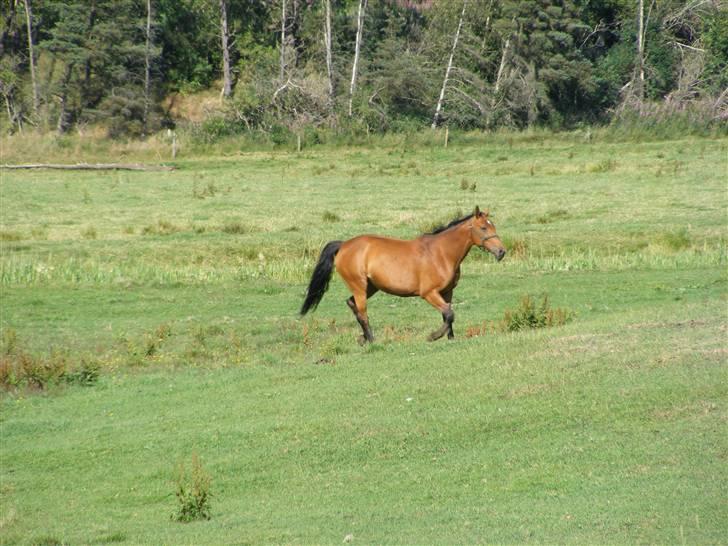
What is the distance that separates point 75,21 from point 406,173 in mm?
25801

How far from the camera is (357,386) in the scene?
15.1 meters

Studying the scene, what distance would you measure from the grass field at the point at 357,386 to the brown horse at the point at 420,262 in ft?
3.07

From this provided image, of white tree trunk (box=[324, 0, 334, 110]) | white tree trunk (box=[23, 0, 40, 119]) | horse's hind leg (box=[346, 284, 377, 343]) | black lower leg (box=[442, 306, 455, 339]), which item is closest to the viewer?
black lower leg (box=[442, 306, 455, 339])

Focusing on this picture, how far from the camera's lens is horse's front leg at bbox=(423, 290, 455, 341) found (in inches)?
695

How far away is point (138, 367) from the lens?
727 inches

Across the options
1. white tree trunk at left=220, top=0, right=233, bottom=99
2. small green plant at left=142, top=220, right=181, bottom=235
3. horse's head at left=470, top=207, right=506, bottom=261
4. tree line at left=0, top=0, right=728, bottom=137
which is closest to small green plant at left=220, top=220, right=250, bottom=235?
small green plant at left=142, top=220, right=181, bottom=235

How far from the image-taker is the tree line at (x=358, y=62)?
200ft

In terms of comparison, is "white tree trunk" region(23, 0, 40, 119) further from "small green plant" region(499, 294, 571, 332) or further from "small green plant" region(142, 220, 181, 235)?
"small green plant" region(499, 294, 571, 332)

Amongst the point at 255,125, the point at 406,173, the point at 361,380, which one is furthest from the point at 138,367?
the point at 255,125

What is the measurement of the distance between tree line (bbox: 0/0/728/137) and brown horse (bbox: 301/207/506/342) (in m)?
40.0

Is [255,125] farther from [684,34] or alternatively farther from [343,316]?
[343,316]

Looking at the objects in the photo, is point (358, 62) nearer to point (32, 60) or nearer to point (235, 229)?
point (32, 60)

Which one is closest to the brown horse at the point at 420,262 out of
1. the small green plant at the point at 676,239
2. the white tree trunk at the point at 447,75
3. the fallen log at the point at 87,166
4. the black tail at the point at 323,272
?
the black tail at the point at 323,272

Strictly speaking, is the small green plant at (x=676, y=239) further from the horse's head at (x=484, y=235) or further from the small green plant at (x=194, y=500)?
the small green plant at (x=194, y=500)
